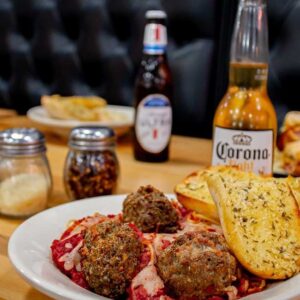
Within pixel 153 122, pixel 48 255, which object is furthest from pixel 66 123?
pixel 48 255

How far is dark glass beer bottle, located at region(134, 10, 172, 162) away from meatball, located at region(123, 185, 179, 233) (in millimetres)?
663

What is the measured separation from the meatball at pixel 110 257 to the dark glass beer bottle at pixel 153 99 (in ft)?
2.67

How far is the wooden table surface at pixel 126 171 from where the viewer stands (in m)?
0.80

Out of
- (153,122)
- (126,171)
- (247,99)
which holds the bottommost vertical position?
(126,171)

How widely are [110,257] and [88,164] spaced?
48 centimetres

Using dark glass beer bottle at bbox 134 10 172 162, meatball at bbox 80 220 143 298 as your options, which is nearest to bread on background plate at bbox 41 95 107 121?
dark glass beer bottle at bbox 134 10 172 162

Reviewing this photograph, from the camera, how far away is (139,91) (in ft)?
5.14

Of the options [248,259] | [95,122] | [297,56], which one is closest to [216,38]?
[297,56]

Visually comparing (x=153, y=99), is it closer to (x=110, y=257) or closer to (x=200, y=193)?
(x=200, y=193)

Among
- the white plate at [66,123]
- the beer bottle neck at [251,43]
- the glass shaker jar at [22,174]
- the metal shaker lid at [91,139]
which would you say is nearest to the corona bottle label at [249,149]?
the beer bottle neck at [251,43]

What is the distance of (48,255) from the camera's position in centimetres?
79

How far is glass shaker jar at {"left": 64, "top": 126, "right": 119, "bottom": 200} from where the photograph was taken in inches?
46.0

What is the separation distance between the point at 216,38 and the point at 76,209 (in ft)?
4.32

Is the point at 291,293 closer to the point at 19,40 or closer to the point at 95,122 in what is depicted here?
the point at 95,122
